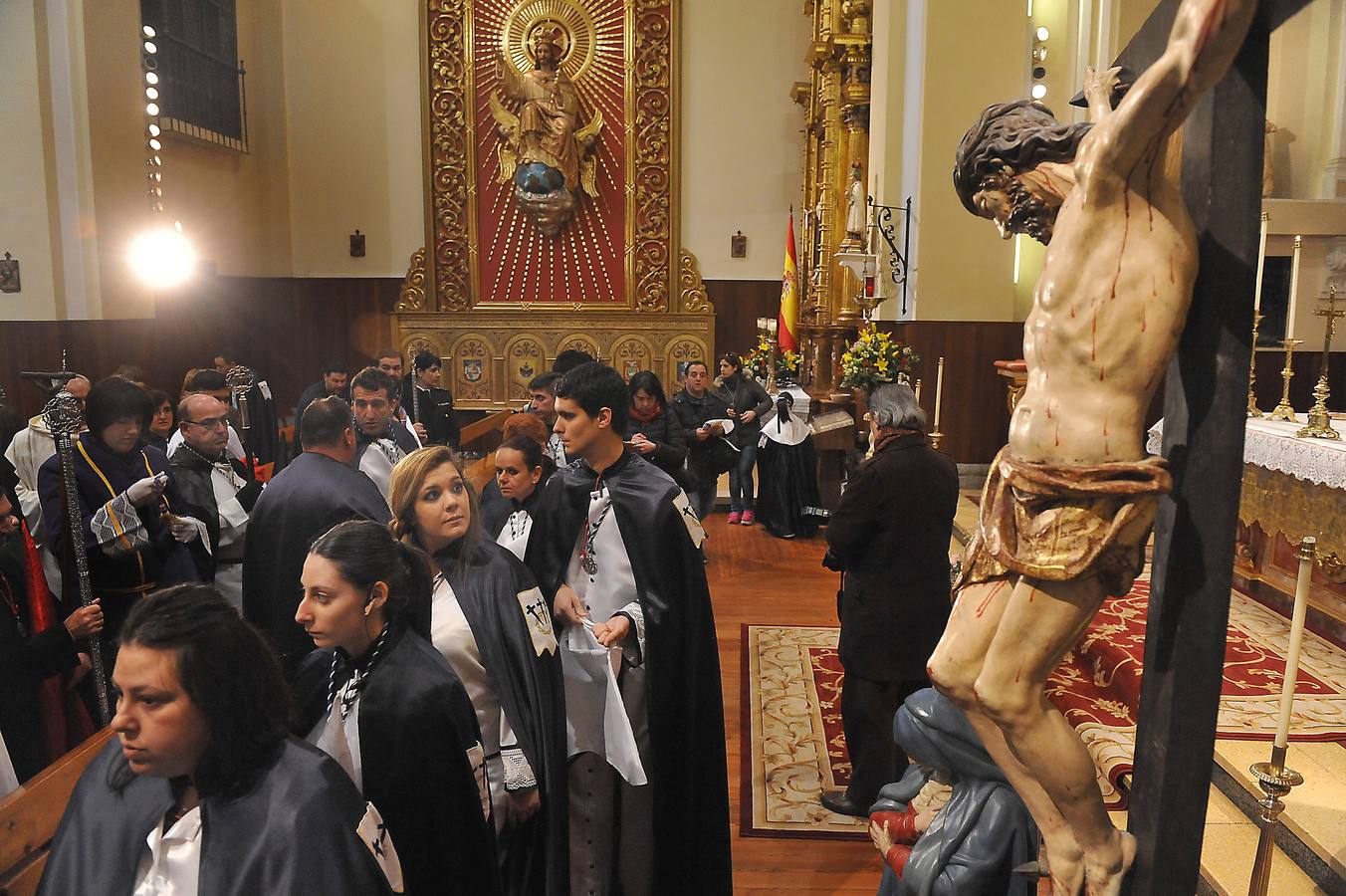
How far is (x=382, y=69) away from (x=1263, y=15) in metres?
14.5

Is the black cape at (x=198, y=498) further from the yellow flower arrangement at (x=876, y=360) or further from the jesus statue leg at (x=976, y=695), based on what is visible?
the yellow flower arrangement at (x=876, y=360)

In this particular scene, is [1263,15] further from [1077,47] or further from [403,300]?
[403,300]

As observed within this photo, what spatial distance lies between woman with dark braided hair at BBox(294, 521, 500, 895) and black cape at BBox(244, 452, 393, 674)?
113cm

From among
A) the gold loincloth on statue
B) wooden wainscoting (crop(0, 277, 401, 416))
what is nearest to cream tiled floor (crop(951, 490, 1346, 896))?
the gold loincloth on statue

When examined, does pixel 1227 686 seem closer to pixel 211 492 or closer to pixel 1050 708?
pixel 1050 708

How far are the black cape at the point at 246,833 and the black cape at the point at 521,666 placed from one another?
1001mm

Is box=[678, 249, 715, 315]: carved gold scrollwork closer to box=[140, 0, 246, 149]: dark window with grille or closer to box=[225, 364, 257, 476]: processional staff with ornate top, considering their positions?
box=[140, 0, 246, 149]: dark window with grille

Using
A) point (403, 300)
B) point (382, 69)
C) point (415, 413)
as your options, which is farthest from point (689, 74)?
point (415, 413)

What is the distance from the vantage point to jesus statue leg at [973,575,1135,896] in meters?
1.40

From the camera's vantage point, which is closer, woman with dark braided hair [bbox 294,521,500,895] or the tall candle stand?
the tall candle stand

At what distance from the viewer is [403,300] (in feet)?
46.5

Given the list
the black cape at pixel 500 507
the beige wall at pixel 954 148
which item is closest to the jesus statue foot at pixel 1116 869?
the black cape at pixel 500 507

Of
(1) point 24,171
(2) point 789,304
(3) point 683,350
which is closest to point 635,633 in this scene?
(1) point 24,171

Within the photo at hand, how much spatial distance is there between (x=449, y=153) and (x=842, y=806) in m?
12.1
